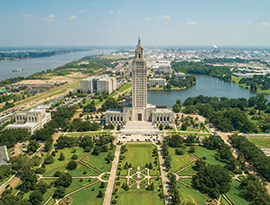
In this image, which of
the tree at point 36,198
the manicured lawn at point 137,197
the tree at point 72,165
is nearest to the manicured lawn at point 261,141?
the manicured lawn at point 137,197

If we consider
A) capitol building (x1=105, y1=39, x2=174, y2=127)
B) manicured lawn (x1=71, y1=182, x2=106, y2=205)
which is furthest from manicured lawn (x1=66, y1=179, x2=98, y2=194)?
capitol building (x1=105, y1=39, x2=174, y2=127)

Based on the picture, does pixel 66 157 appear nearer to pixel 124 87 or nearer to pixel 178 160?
pixel 178 160

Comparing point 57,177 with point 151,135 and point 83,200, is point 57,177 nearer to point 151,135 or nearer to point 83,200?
point 83,200

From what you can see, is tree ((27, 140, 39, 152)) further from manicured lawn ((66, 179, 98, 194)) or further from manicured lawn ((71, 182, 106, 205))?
manicured lawn ((71, 182, 106, 205))

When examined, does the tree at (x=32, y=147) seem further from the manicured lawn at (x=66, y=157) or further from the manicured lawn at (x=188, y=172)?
the manicured lawn at (x=188, y=172)

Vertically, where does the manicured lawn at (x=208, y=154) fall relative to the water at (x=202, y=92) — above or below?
below

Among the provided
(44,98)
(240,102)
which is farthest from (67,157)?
(240,102)

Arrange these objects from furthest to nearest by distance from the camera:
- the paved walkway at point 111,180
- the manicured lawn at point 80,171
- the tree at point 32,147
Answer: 1. the tree at point 32,147
2. the manicured lawn at point 80,171
3. the paved walkway at point 111,180
